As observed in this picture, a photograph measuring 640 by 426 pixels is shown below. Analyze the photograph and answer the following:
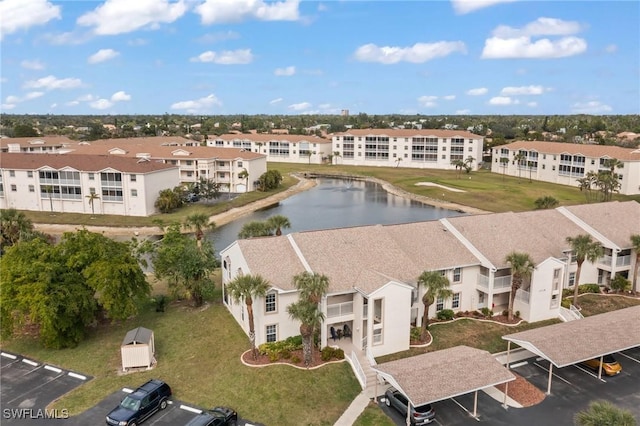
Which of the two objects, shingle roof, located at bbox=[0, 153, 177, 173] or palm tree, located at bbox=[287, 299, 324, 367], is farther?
shingle roof, located at bbox=[0, 153, 177, 173]

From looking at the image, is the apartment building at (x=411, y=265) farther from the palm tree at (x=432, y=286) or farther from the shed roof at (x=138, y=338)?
the shed roof at (x=138, y=338)

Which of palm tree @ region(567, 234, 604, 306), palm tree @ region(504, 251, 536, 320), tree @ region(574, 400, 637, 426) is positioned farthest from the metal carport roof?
palm tree @ region(567, 234, 604, 306)

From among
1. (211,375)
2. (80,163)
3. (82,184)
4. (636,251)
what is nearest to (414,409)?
(211,375)

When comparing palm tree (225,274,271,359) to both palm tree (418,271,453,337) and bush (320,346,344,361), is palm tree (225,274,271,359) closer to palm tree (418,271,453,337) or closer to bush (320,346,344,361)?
bush (320,346,344,361)

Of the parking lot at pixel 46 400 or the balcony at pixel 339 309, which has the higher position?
the balcony at pixel 339 309

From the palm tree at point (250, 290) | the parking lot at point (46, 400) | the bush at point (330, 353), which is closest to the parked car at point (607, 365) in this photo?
the bush at point (330, 353)

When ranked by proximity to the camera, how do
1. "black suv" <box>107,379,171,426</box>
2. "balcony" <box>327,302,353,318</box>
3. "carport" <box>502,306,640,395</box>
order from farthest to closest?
"balcony" <box>327,302,353,318</box>
"carport" <box>502,306,640,395</box>
"black suv" <box>107,379,171,426</box>

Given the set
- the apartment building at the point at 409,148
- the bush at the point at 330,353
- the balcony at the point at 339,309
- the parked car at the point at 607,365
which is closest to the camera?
the parked car at the point at 607,365
